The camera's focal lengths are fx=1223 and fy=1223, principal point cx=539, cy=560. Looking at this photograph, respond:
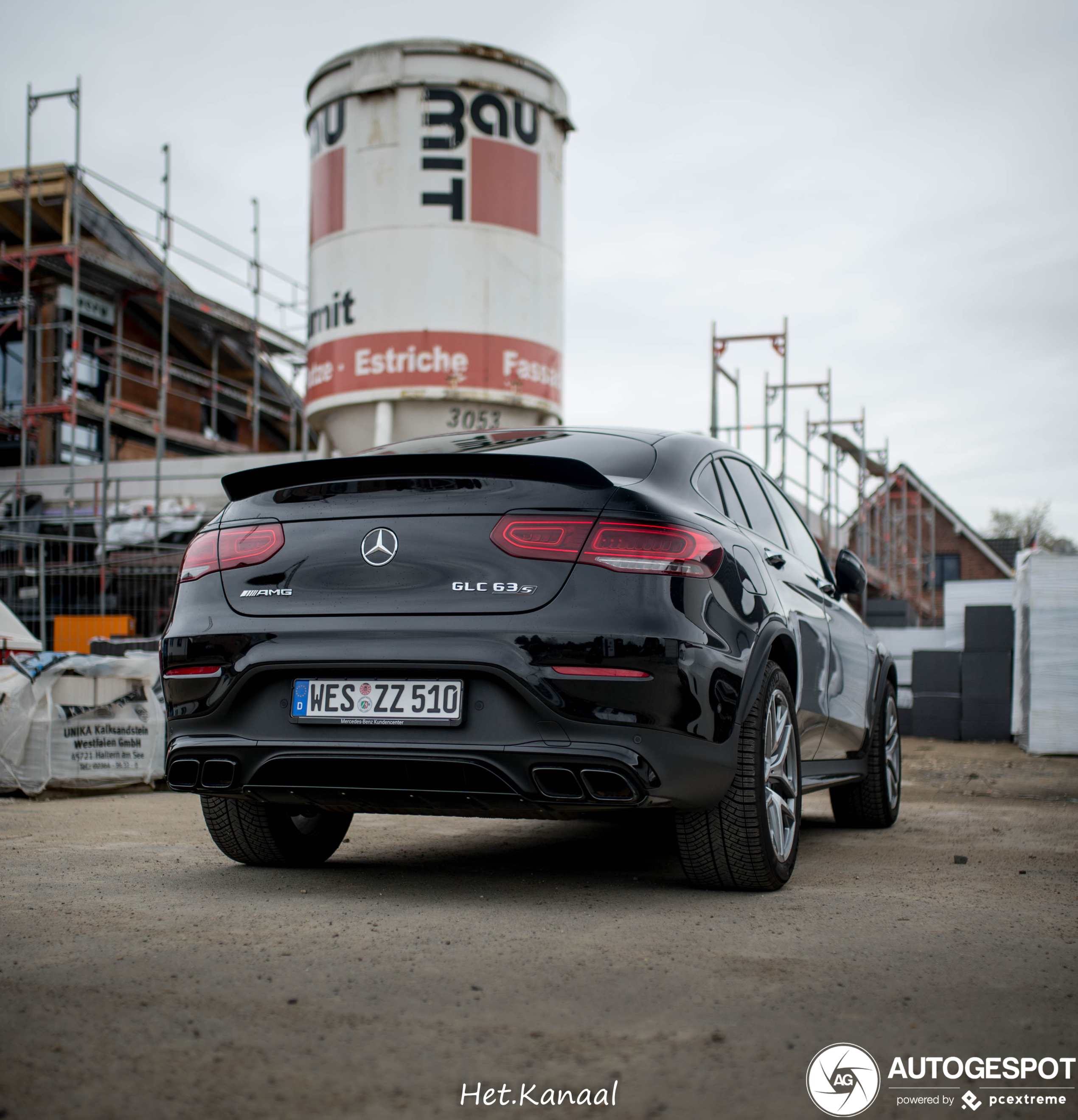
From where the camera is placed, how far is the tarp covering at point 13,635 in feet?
30.5

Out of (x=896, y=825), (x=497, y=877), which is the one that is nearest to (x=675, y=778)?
(x=497, y=877)

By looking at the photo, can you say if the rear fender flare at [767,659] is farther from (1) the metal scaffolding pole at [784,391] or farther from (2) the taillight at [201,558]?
(1) the metal scaffolding pole at [784,391]

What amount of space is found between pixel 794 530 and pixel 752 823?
2.10 metres

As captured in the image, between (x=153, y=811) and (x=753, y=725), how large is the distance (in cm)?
391

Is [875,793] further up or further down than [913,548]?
further down

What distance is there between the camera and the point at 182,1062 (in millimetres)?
2111

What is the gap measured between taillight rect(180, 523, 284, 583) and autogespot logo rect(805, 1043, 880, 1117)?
223cm

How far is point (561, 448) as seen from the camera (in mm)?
3934

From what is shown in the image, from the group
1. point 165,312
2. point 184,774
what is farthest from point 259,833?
point 165,312

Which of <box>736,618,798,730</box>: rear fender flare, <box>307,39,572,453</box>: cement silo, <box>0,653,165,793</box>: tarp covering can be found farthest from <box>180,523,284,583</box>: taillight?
<box>307,39,572,453</box>: cement silo

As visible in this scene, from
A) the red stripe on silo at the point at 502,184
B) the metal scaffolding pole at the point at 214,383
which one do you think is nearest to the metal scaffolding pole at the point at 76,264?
the metal scaffolding pole at the point at 214,383

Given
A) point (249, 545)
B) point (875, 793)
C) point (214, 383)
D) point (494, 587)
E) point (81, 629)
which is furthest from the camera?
point (214, 383)

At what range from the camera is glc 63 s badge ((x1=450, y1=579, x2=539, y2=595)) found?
3418 millimetres

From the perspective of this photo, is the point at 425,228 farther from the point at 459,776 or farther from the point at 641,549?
the point at 459,776
